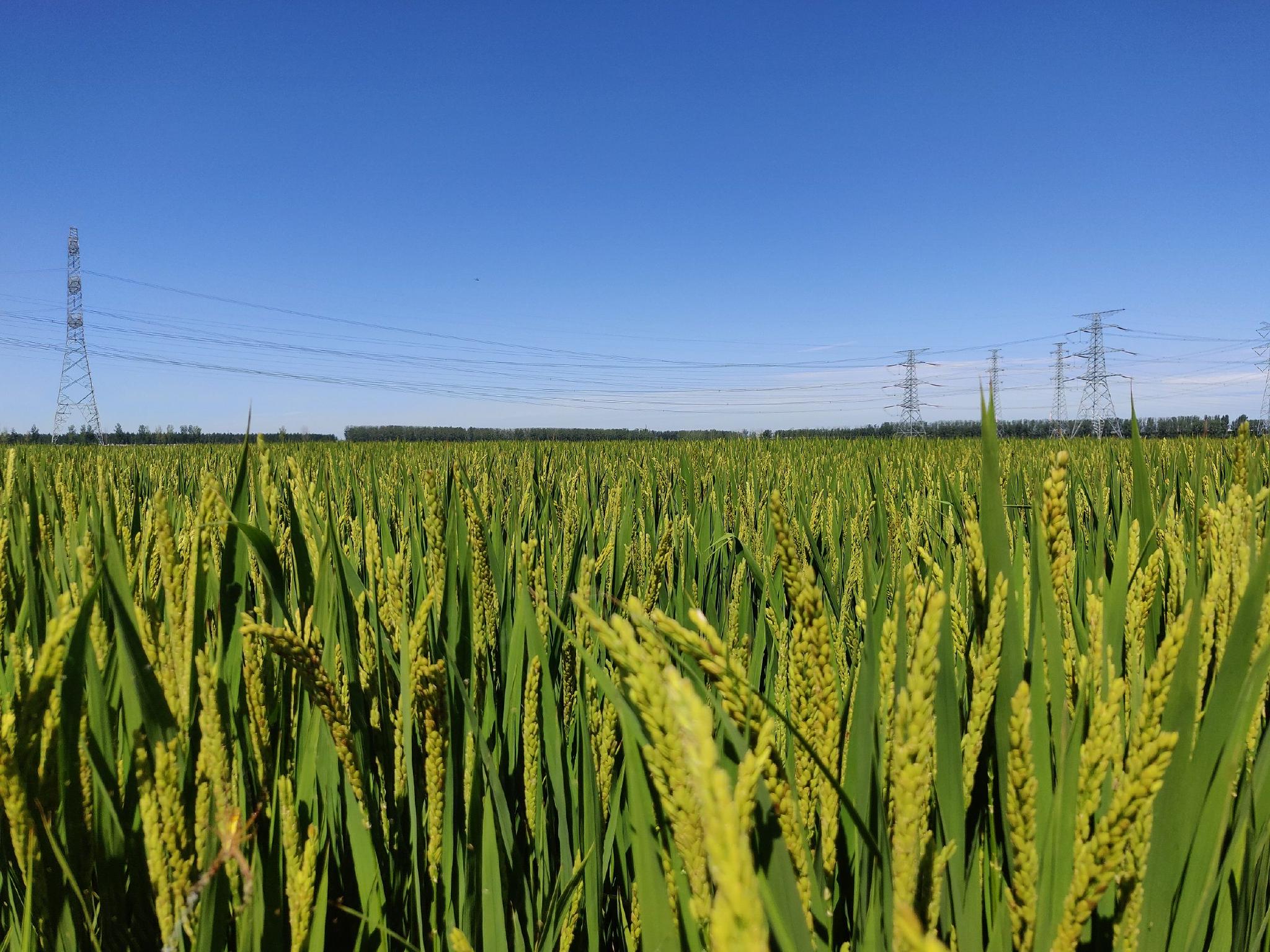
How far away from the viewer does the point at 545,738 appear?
0.94m

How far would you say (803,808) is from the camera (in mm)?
656

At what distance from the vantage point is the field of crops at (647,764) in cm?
45

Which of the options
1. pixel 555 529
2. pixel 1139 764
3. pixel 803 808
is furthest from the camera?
pixel 555 529

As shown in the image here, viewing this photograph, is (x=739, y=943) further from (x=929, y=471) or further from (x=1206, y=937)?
(x=929, y=471)

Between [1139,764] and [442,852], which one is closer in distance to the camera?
[1139,764]

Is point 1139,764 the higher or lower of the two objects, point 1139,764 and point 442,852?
the higher

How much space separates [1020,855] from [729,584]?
1.92 metres

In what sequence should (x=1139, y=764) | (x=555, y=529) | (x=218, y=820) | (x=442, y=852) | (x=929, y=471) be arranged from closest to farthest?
1. (x=1139, y=764)
2. (x=218, y=820)
3. (x=442, y=852)
4. (x=555, y=529)
5. (x=929, y=471)

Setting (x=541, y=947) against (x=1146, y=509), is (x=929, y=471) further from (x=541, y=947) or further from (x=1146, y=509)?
(x=541, y=947)

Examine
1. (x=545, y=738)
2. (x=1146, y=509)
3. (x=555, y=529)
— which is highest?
(x=1146, y=509)

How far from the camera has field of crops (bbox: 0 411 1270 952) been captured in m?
0.45

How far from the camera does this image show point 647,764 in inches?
26.2

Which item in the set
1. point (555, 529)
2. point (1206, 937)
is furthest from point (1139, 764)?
point (555, 529)

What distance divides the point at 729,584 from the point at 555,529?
648 mm
